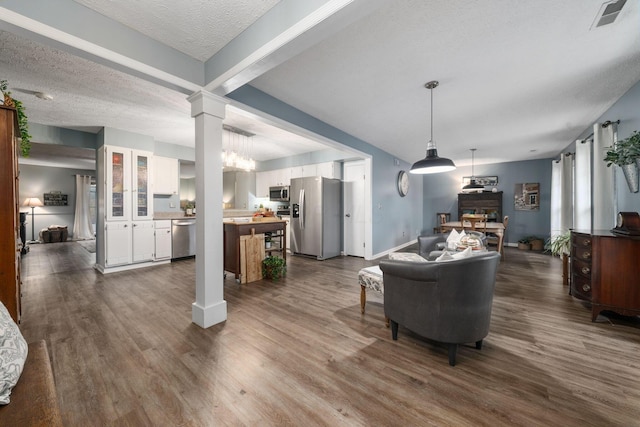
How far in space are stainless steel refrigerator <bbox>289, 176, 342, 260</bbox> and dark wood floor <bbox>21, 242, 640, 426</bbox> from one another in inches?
93.0

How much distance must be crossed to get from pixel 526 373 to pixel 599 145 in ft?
11.4

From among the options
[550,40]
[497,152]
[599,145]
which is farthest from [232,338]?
[497,152]

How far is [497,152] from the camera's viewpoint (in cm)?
636

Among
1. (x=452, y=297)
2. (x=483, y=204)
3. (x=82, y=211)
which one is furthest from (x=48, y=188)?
(x=483, y=204)

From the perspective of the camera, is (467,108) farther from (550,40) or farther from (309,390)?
(309,390)

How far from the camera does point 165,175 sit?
17.9ft

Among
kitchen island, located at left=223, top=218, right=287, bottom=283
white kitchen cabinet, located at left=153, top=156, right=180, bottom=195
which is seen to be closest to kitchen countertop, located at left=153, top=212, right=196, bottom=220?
white kitchen cabinet, located at left=153, top=156, right=180, bottom=195

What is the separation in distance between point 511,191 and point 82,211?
14128 mm

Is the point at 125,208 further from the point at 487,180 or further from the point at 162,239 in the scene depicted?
the point at 487,180

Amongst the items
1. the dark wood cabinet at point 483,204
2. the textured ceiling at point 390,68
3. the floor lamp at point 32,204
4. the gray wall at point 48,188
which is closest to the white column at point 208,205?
the textured ceiling at point 390,68

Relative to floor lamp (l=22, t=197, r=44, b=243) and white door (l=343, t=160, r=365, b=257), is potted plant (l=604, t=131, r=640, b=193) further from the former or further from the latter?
floor lamp (l=22, t=197, r=44, b=243)

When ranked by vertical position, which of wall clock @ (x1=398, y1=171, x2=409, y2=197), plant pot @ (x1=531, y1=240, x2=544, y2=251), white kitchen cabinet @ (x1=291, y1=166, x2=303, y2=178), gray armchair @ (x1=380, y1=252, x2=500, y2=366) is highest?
white kitchen cabinet @ (x1=291, y1=166, x2=303, y2=178)

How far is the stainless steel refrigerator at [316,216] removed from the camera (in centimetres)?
554

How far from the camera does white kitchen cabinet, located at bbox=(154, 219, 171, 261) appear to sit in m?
5.07
